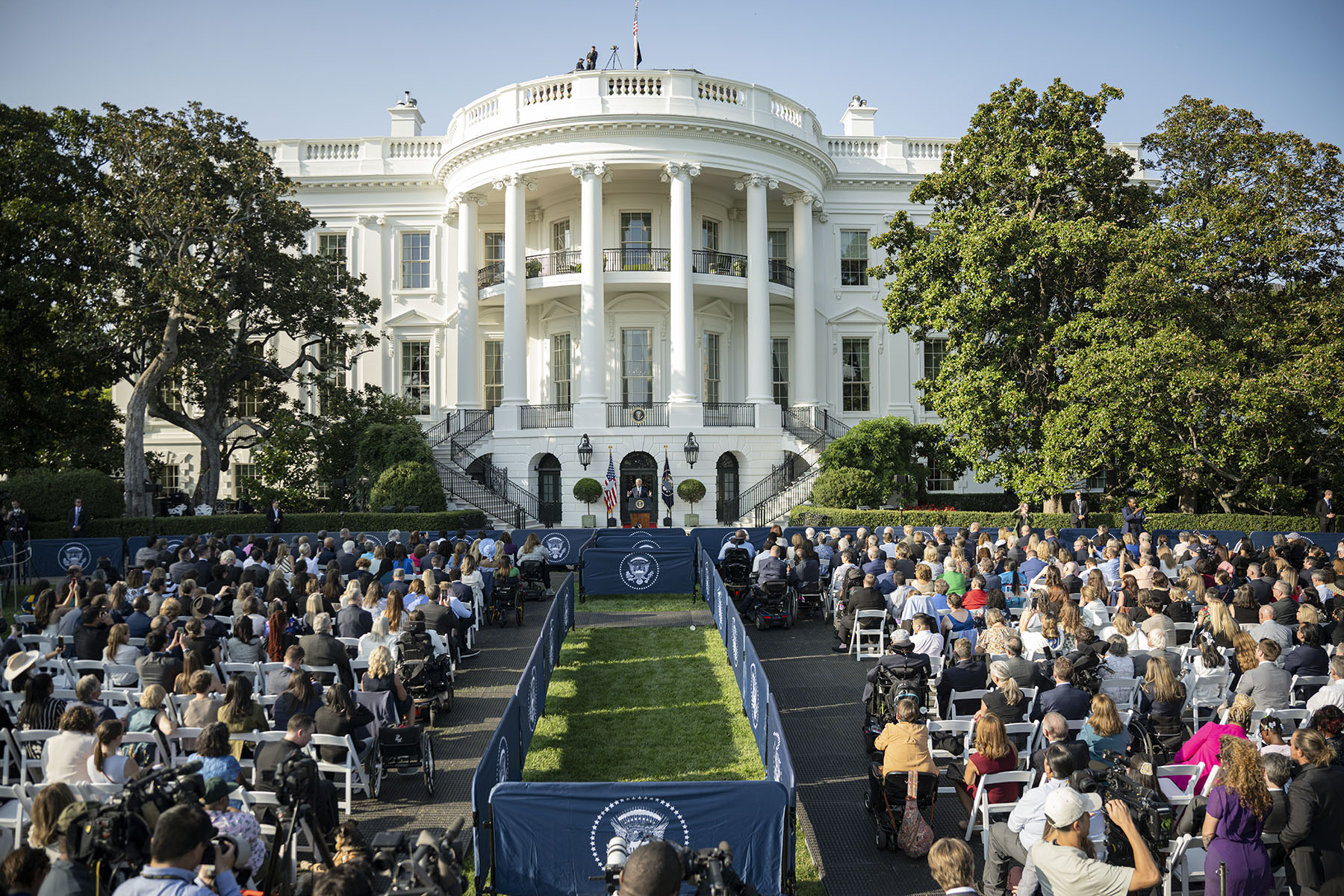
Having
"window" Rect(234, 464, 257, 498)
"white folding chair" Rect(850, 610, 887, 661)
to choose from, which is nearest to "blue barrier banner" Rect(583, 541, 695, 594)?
"white folding chair" Rect(850, 610, 887, 661)

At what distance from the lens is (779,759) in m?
6.71

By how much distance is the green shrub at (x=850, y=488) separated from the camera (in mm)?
27750

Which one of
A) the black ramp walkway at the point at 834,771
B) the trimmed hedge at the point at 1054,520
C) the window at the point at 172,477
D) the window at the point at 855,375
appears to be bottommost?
the black ramp walkway at the point at 834,771

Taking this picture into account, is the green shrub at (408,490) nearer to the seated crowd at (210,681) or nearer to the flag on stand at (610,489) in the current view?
the flag on stand at (610,489)

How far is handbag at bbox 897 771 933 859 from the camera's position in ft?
23.2

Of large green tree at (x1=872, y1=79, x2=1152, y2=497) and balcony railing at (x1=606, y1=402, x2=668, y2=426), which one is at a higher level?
large green tree at (x1=872, y1=79, x2=1152, y2=497)

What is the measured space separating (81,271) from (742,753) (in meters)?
26.4

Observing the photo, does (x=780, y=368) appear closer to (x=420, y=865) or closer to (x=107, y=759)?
(x=107, y=759)

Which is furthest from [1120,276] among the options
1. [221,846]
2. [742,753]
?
[221,846]

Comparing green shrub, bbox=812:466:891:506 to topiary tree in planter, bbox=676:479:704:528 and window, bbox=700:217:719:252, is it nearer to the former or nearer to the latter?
topiary tree in planter, bbox=676:479:704:528

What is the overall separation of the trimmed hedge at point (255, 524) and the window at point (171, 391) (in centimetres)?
496

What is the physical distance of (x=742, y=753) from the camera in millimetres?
9617

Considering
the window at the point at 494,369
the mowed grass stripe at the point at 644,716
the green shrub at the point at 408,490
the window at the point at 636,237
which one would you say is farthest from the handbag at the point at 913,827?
the window at the point at 494,369

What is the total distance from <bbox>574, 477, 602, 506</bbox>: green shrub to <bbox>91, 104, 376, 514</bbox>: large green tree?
8.83 meters
